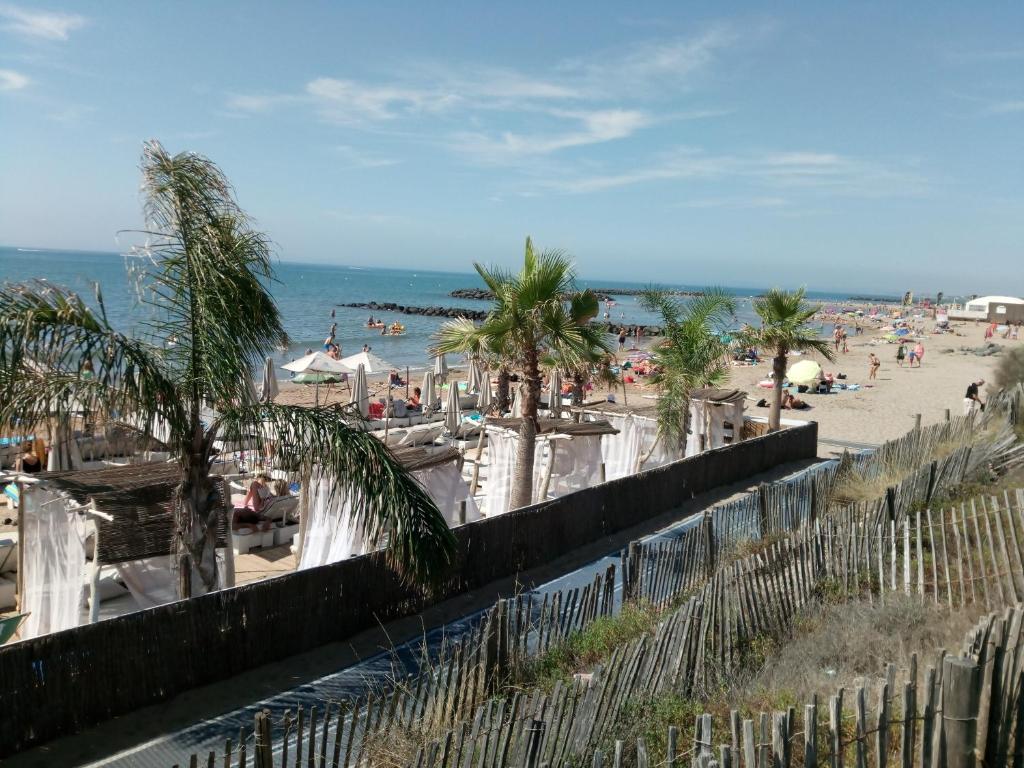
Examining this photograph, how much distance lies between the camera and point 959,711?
351 cm

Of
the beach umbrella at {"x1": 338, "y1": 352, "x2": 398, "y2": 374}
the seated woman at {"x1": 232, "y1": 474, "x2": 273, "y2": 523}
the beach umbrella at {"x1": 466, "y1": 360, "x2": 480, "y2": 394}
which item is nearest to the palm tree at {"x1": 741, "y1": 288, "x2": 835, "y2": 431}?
the beach umbrella at {"x1": 338, "y1": 352, "x2": 398, "y2": 374}

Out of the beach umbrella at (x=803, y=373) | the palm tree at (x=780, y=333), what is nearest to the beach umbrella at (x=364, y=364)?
the palm tree at (x=780, y=333)

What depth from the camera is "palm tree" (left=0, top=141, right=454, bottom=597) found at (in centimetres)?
659

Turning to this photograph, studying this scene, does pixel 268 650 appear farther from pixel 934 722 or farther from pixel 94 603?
pixel 934 722

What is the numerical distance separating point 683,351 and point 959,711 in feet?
39.6

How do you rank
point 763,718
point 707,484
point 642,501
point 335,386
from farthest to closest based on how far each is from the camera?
point 335,386, point 707,484, point 642,501, point 763,718

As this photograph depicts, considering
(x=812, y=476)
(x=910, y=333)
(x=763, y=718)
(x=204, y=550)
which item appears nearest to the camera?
(x=763, y=718)

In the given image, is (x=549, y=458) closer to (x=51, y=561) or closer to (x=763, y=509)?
(x=763, y=509)

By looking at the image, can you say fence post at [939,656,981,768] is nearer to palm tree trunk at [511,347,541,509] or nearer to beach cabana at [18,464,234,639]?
beach cabana at [18,464,234,639]

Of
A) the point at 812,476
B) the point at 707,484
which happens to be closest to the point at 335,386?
the point at 707,484

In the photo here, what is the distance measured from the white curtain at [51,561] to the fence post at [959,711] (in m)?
6.90

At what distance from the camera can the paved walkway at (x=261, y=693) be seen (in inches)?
217

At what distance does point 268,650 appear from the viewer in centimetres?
696

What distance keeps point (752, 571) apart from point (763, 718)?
3.10 m
